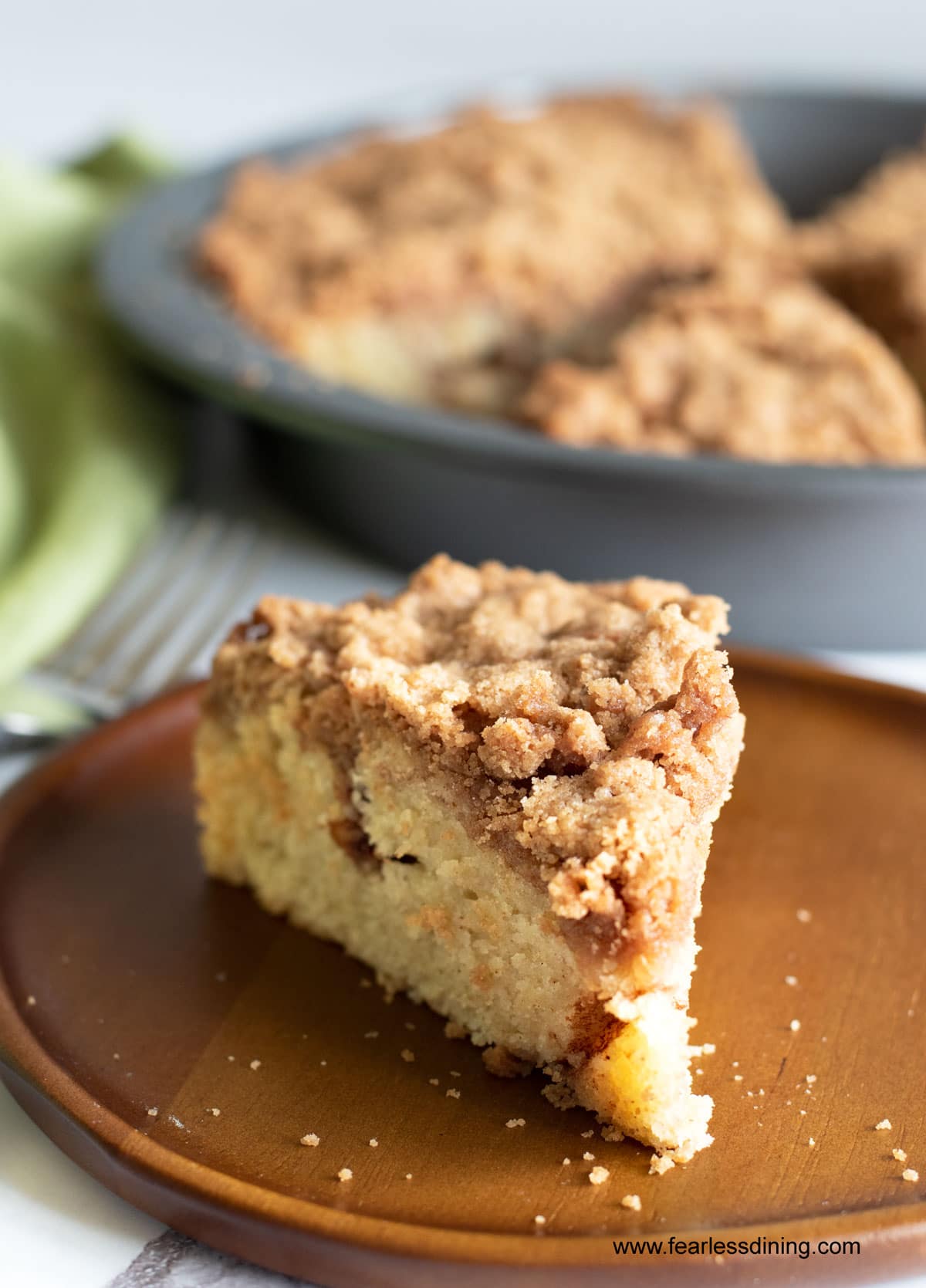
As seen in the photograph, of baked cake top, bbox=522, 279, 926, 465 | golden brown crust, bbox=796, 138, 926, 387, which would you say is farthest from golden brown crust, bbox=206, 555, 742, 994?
golden brown crust, bbox=796, 138, 926, 387

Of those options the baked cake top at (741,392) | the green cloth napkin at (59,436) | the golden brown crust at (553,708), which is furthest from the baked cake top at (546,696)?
the baked cake top at (741,392)

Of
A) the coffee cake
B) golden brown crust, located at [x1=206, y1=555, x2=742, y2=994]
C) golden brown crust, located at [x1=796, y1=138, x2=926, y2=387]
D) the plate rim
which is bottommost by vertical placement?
golden brown crust, located at [x1=796, y1=138, x2=926, y2=387]

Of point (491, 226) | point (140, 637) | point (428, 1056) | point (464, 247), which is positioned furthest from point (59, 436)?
point (428, 1056)

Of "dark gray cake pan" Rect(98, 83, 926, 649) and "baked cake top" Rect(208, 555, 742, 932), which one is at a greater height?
"baked cake top" Rect(208, 555, 742, 932)

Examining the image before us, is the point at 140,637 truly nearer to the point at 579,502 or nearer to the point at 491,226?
the point at 579,502

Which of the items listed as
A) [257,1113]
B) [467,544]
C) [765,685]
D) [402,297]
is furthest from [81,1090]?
[402,297]

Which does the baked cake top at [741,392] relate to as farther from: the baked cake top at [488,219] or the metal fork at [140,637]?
the metal fork at [140,637]

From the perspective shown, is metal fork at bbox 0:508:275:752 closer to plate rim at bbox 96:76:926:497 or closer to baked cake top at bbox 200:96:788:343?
plate rim at bbox 96:76:926:497
